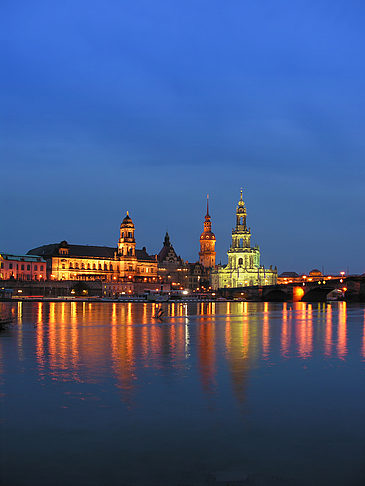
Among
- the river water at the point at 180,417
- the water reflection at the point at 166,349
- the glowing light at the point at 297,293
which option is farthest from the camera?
the glowing light at the point at 297,293

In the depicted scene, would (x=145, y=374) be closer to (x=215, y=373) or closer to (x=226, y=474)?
(x=215, y=373)

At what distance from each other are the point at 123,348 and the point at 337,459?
29.5m

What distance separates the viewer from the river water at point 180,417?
53.6ft

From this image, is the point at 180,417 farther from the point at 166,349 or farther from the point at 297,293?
the point at 297,293

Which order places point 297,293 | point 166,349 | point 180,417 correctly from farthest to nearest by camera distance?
1. point 297,293
2. point 166,349
3. point 180,417

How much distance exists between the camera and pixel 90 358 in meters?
39.0

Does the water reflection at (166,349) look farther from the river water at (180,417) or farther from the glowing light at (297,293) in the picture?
the glowing light at (297,293)

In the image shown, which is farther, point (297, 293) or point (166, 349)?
point (297, 293)

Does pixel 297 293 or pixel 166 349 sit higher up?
pixel 166 349

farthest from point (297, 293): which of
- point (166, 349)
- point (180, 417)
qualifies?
point (180, 417)

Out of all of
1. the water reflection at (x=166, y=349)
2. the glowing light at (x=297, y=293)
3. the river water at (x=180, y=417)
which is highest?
the river water at (x=180, y=417)

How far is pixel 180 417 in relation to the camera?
22.4 meters

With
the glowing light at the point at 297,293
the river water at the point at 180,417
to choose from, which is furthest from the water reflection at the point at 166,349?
the glowing light at the point at 297,293

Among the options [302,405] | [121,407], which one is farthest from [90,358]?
[302,405]
